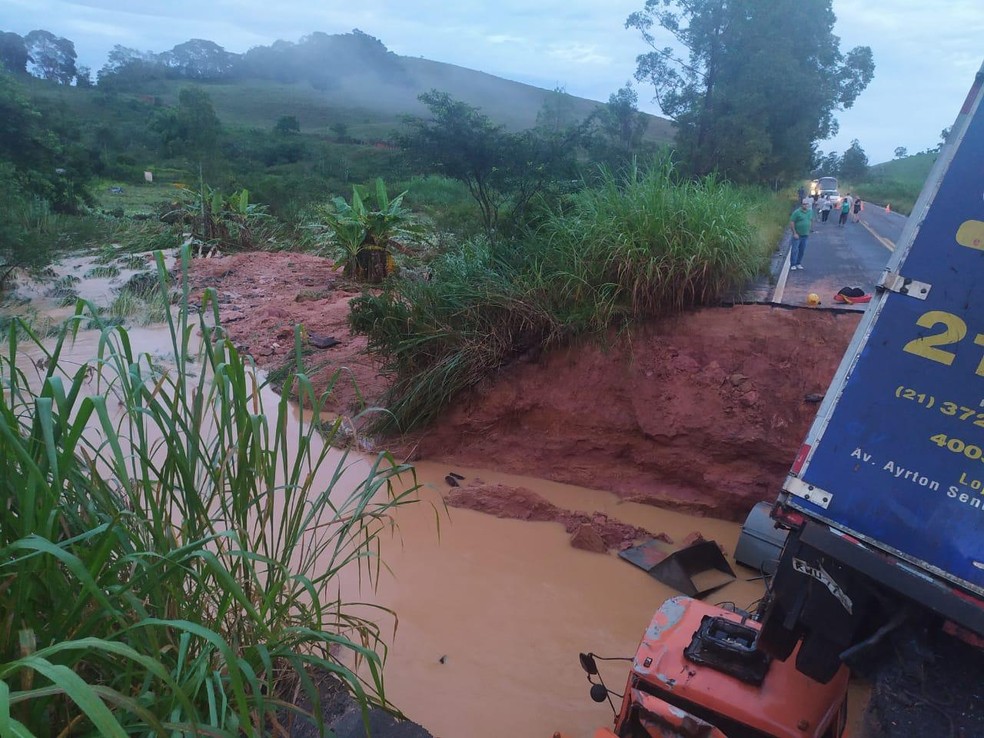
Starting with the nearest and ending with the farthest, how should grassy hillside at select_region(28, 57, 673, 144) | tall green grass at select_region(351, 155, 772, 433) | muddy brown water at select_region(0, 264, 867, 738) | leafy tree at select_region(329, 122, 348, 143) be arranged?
muddy brown water at select_region(0, 264, 867, 738), tall green grass at select_region(351, 155, 772, 433), leafy tree at select_region(329, 122, 348, 143), grassy hillside at select_region(28, 57, 673, 144)

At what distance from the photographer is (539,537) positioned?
524 centimetres

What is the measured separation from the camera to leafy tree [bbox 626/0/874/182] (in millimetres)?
16250

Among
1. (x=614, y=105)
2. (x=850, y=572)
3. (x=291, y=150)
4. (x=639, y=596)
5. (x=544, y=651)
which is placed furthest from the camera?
(x=291, y=150)

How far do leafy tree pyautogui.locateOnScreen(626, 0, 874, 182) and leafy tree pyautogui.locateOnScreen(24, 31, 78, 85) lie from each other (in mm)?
45604

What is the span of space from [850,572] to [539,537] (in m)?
2.95

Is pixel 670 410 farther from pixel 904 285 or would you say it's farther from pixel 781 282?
pixel 904 285

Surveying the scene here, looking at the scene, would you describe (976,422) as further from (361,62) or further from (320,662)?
(361,62)

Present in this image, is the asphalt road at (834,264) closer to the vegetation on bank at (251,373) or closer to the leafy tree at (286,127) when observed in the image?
the vegetation on bank at (251,373)

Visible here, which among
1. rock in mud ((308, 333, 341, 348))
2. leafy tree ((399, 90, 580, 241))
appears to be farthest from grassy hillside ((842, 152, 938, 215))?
rock in mud ((308, 333, 341, 348))

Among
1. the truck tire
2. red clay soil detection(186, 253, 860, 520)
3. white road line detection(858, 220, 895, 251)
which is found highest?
white road line detection(858, 220, 895, 251)

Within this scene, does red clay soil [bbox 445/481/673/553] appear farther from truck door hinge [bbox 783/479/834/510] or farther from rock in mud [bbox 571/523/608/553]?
truck door hinge [bbox 783/479/834/510]

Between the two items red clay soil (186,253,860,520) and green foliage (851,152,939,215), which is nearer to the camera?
red clay soil (186,253,860,520)

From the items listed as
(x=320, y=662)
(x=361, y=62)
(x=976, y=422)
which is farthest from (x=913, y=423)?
(x=361, y=62)

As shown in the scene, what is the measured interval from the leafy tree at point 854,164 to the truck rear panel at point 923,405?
5101 cm
